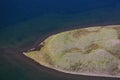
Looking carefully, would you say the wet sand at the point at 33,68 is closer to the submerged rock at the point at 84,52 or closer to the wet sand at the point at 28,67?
the wet sand at the point at 28,67

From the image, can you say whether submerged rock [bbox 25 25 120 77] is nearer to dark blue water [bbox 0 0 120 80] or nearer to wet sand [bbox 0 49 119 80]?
wet sand [bbox 0 49 119 80]

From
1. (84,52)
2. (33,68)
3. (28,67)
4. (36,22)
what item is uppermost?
(36,22)

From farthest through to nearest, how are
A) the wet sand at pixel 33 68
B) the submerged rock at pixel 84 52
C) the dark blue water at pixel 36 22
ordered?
the dark blue water at pixel 36 22 → the submerged rock at pixel 84 52 → the wet sand at pixel 33 68

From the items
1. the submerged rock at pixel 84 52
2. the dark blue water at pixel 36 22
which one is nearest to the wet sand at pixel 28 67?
the dark blue water at pixel 36 22

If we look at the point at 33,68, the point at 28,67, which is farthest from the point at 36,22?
the point at 33,68

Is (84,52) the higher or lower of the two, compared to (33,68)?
higher

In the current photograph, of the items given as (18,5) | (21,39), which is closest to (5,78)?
(21,39)

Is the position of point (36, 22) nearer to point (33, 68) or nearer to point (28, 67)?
point (28, 67)

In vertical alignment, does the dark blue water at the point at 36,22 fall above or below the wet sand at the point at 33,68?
above
